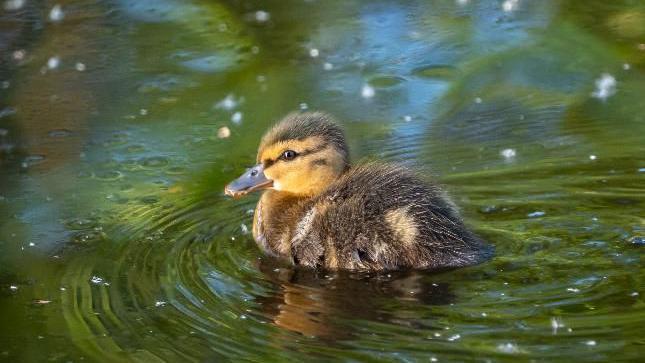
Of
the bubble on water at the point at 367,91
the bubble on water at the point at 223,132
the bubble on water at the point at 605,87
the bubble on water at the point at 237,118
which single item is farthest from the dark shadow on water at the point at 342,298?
the bubble on water at the point at 605,87

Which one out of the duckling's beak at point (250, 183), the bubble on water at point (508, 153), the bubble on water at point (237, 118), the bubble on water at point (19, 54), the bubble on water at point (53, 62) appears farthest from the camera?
the bubble on water at point (19, 54)

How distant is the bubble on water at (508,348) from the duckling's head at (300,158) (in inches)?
61.6

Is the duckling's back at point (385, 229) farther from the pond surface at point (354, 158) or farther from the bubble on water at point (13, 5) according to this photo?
the bubble on water at point (13, 5)

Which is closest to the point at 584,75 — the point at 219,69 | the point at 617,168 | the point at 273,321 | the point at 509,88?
the point at 509,88

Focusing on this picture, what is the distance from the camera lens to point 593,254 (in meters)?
4.96

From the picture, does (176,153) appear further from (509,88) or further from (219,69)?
(509,88)

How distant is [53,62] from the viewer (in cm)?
792

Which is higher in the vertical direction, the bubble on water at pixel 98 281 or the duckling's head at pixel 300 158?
the duckling's head at pixel 300 158

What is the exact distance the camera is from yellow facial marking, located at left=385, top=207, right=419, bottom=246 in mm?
4965

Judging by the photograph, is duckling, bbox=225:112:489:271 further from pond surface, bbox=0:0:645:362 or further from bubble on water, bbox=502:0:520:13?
bubble on water, bbox=502:0:520:13

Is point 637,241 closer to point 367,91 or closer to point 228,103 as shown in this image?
point 367,91

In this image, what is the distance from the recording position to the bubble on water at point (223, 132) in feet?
22.3

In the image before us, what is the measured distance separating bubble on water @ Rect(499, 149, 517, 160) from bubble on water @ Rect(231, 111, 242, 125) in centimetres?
151

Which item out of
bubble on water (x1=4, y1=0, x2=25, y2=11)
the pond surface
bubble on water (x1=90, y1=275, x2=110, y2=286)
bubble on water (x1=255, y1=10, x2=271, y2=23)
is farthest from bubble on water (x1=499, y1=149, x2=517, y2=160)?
bubble on water (x1=4, y1=0, x2=25, y2=11)
